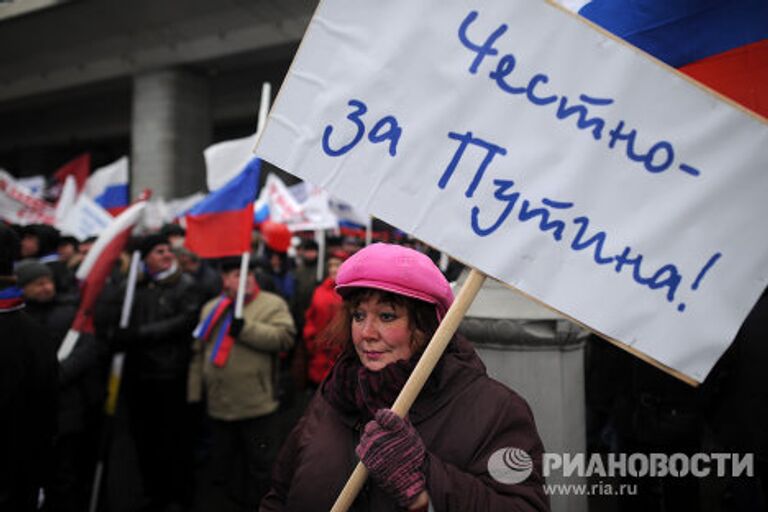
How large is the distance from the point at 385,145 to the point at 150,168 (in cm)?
1645

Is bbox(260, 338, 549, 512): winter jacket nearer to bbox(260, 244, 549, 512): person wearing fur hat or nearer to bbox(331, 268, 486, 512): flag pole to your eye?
bbox(260, 244, 549, 512): person wearing fur hat

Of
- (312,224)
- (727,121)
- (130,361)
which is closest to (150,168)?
(312,224)

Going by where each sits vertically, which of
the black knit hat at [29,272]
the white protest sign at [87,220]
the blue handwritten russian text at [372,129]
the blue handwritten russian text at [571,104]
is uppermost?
the blue handwritten russian text at [571,104]

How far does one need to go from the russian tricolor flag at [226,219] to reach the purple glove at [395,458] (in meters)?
3.00

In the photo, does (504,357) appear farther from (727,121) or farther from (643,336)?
(727,121)

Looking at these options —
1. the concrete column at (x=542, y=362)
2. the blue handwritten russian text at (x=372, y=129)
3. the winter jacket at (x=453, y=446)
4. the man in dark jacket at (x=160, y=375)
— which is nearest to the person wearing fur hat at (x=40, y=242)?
the man in dark jacket at (x=160, y=375)

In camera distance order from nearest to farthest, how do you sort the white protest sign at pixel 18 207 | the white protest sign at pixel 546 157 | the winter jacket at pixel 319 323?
the white protest sign at pixel 546 157, the winter jacket at pixel 319 323, the white protest sign at pixel 18 207

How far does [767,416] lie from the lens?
255cm

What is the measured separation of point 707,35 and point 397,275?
1301 millimetres

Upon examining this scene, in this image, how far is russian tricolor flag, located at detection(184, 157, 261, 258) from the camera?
4.25 meters

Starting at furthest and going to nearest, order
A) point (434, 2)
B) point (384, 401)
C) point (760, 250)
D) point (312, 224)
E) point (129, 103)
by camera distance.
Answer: point (129, 103) < point (312, 224) < point (384, 401) < point (434, 2) < point (760, 250)

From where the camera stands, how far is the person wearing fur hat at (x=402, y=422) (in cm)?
140

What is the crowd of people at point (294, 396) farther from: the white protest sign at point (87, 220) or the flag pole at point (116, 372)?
the white protest sign at point (87, 220)

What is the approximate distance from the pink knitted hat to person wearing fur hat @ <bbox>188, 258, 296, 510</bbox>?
2377 millimetres
